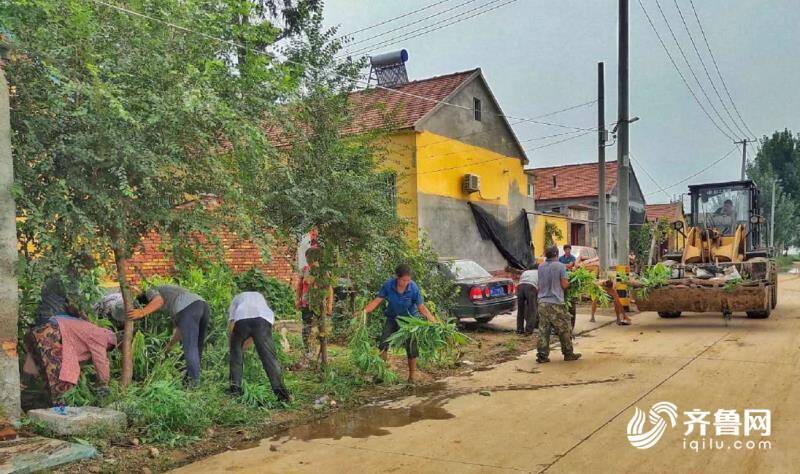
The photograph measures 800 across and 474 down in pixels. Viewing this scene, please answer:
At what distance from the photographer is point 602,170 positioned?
18.2m

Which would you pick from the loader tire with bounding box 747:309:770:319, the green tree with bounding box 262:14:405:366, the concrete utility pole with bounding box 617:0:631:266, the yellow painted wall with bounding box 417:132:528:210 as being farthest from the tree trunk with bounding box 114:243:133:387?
the yellow painted wall with bounding box 417:132:528:210

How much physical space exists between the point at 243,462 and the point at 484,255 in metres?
17.5

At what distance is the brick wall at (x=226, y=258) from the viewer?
22.9ft

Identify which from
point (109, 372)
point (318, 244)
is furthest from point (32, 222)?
point (318, 244)

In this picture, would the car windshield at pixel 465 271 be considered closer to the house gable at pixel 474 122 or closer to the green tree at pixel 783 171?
the house gable at pixel 474 122

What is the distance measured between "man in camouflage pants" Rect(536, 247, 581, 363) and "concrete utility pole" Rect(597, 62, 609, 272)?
27.7ft

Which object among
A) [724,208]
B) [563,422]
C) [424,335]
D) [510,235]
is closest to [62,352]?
[424,335]

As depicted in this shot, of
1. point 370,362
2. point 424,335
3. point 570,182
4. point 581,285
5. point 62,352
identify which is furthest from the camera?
point 570,182

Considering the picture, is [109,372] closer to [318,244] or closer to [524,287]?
[318,244]

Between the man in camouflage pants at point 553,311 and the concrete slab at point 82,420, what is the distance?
580 cm

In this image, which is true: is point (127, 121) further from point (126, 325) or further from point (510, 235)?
point (510, 235)

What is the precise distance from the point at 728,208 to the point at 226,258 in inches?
483

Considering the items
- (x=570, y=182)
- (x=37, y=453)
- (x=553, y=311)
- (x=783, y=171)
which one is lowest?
(x=37, y=453)

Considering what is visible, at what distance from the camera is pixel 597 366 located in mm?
8883
